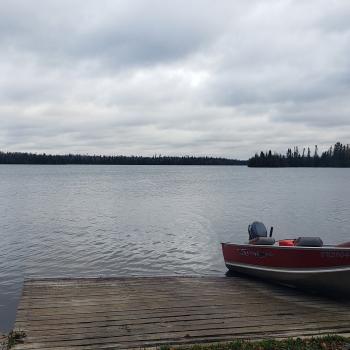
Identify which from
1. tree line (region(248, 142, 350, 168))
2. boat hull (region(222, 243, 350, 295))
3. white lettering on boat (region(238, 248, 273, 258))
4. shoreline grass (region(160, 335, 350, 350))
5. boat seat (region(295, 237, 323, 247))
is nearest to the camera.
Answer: shoreline grass (region(160, 335, 350, 350))

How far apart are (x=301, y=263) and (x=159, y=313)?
3616 mm

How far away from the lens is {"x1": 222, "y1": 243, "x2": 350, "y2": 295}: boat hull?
839 centimetres

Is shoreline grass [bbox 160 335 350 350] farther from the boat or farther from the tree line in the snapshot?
the tree line

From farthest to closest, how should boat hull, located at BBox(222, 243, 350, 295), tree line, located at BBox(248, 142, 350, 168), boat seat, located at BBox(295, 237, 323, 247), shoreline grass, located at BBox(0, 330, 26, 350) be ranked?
tree line, located at BBox(248, 142, 350, 168) → boat seat, located at BBox(295, 237, 323, 247) → boat hull, located at BBox(222, 243, 350, 295) → shoreline grass, located at BBox(0, 330, 26, 350)

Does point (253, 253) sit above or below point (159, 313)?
above

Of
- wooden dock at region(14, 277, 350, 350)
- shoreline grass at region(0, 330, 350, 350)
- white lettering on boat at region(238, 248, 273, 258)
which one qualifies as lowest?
wooden dock at region(14, 277, 350, 350)

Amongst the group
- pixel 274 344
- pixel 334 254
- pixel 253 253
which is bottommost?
pixel 274 344

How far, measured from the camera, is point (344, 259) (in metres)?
8.26

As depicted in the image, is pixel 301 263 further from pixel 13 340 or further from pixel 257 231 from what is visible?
pixel 13 340

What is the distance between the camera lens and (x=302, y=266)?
9.22m

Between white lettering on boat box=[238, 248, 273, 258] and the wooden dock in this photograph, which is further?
white lettering on boat box=[238, 248, 273, 258]

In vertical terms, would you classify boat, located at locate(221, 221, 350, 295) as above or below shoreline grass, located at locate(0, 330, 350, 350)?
above

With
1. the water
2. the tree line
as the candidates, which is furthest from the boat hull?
the tree line

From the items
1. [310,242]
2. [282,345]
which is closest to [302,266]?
[310,242]
